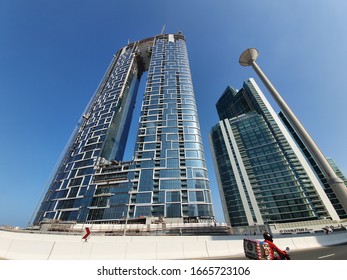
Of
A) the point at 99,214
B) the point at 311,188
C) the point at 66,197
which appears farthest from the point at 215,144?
the point at 66,197

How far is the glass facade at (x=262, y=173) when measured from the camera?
76250 millimetres

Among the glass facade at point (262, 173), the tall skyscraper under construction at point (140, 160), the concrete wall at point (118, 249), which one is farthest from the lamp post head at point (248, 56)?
the glass facade at point (262, 173)

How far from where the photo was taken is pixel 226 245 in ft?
48.6

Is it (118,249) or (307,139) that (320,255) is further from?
(118,249)

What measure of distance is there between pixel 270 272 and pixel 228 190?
99589mm

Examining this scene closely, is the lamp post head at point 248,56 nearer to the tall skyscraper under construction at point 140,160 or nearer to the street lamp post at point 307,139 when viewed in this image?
the street lamp post at point 307,139

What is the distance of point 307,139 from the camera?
12.6 meters

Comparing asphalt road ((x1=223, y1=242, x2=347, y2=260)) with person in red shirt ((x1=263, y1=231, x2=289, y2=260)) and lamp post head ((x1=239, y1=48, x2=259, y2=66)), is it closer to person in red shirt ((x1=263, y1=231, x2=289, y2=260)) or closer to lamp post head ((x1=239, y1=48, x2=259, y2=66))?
person in red shirt ((x1=263, y1=231, x2=289, y2=260))

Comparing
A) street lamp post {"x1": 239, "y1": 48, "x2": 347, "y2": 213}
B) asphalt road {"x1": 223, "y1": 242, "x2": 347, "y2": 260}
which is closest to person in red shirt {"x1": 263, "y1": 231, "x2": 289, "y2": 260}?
street lamp post {"x1": 239, "y1": 48, "x2": 347, "y2": 213}

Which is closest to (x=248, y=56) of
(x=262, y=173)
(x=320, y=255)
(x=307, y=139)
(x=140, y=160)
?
(x=307, y=139)

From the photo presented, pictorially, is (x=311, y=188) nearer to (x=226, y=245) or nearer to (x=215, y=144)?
(x=215, y=144)

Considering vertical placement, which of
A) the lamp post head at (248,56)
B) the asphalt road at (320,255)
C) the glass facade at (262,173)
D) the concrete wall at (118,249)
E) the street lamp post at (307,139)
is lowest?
the asphalt road at (320,255)

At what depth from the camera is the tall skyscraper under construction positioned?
73.6 meters

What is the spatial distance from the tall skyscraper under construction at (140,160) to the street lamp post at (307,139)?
62.7 metres
